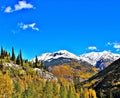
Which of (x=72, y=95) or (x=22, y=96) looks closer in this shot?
(x=22, y=96)

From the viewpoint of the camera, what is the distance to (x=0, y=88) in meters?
126

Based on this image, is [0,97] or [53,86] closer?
[0,97]

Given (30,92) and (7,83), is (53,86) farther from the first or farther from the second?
(7,83)

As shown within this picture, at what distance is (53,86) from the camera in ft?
606

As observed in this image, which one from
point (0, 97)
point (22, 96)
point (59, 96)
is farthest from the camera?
point (59, 96)

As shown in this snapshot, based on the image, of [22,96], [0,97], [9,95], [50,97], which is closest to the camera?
[0,97]

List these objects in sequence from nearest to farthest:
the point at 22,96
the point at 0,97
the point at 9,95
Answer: the point at 0,97 → the point at 9,95 → the point at 22,96

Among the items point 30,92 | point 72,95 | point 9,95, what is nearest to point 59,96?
point 72,95

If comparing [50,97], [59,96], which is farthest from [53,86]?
[50,97]

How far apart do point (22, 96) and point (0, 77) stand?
2264cm

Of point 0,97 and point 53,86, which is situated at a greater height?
point 53,86

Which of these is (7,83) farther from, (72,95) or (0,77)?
(72,95)

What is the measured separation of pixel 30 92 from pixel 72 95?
122ft

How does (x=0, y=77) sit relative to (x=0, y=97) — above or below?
above
